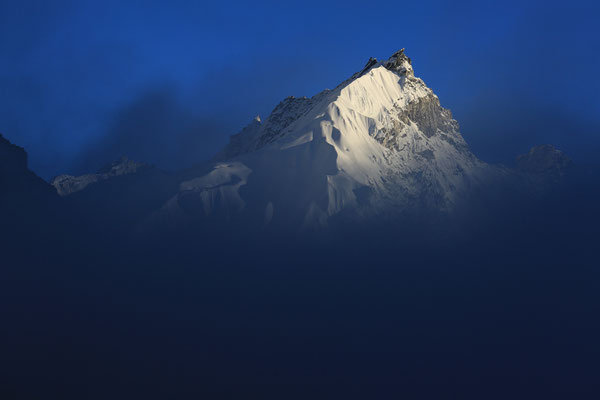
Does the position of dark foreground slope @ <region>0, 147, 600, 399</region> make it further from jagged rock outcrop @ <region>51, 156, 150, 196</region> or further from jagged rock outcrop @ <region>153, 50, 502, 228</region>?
jagged rock outcrop @ <region>51, 156, 150, 196</region>

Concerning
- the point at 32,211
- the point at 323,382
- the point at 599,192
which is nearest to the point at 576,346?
the point at 323,382

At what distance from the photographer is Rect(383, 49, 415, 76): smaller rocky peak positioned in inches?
6722

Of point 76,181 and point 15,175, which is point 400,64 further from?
point 15,175

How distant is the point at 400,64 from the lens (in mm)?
173125

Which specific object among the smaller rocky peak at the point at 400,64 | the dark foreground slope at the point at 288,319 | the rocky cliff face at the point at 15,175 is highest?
the smaller rocky peak at the point at 400,64

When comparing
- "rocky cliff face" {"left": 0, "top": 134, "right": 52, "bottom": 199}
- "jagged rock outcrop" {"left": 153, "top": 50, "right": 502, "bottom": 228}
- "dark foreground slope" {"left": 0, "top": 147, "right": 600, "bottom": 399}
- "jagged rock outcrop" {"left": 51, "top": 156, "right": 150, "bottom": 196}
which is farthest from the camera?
"jagged rock outcrop" {"left": 51, "top": 156, "right": 150, "bottom": 196}

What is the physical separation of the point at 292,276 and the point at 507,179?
127 metres

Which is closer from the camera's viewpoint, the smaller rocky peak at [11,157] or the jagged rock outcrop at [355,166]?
the smaller rocky peak at [11,157]

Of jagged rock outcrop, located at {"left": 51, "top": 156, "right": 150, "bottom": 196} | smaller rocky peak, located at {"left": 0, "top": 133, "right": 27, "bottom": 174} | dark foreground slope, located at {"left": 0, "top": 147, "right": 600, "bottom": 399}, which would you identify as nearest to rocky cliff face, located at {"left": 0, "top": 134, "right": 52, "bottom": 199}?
smaller rocky peak, located at {"left": 0, "top": 133, "right": 27, "bottom": 174}

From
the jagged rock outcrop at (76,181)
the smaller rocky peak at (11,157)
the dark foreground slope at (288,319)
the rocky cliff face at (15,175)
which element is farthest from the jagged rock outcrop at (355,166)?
the jagged rock outcrop at (76,181)

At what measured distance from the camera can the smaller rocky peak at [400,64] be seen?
6722 inches

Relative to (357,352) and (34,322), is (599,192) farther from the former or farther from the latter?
(34,322)

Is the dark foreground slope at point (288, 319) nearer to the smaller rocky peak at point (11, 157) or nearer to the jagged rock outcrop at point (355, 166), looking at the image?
the jagged rock outcrop at point (355, 166)

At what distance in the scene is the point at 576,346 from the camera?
71500 mm
